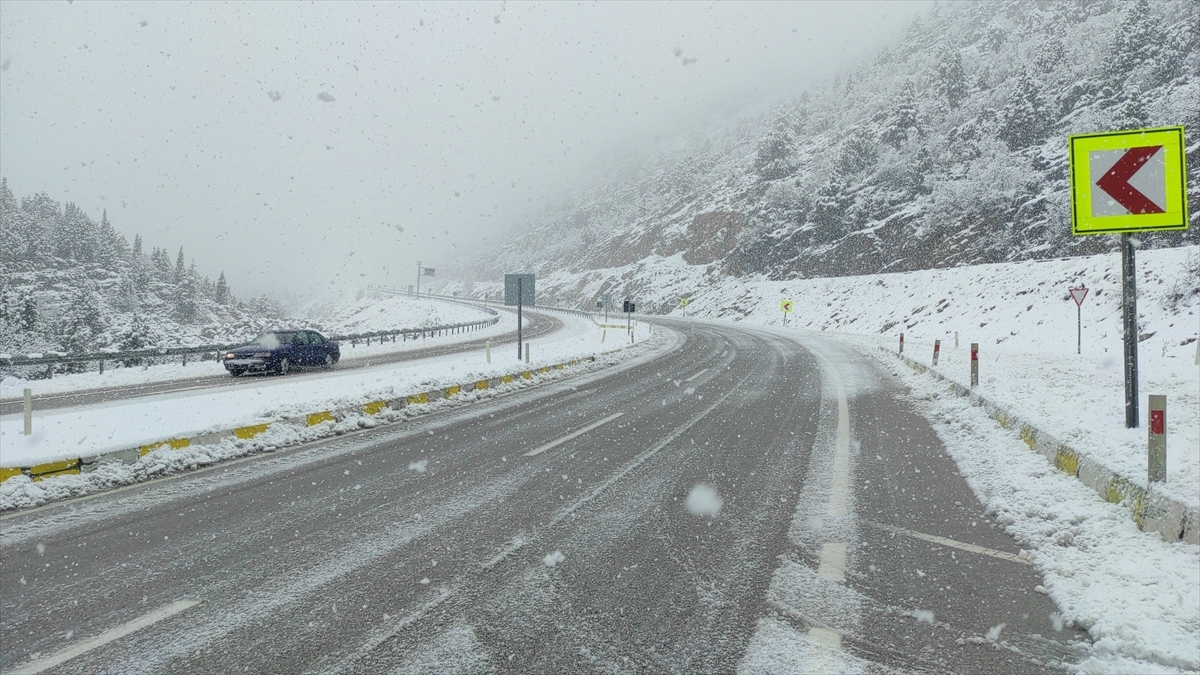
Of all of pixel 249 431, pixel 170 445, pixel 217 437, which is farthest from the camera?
pixel 249 431

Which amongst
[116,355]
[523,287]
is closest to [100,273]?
[116,355]

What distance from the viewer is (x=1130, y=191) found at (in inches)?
252

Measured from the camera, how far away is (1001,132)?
48812 millimetres

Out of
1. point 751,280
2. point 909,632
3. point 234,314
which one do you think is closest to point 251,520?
point 909,632

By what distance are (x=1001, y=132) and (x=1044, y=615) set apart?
57.5 meters

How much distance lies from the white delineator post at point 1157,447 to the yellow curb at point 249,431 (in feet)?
A: 32.7

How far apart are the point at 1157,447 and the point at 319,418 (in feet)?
33.4

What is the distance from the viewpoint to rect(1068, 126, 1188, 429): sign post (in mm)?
6234

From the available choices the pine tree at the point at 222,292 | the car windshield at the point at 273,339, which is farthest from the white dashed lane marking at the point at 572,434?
the pine tree at the point at 222,292

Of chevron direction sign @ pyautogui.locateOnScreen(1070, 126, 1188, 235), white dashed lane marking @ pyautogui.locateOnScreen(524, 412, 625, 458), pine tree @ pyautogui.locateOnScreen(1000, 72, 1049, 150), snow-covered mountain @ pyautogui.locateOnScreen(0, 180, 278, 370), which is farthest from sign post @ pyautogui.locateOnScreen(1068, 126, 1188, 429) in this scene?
snow-covered mountain @ pyautogui.locateOnScreen(0, 180, 278, 370)

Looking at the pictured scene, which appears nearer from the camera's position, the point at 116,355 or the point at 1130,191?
the point at 1130,191

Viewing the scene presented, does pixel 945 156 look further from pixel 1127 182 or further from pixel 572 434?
pixel 572 434

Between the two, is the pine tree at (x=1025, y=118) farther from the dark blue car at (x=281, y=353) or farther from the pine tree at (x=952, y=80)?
the dark blue car at (x=281, y=353)

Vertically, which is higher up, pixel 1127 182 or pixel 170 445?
pixel 1127 182
